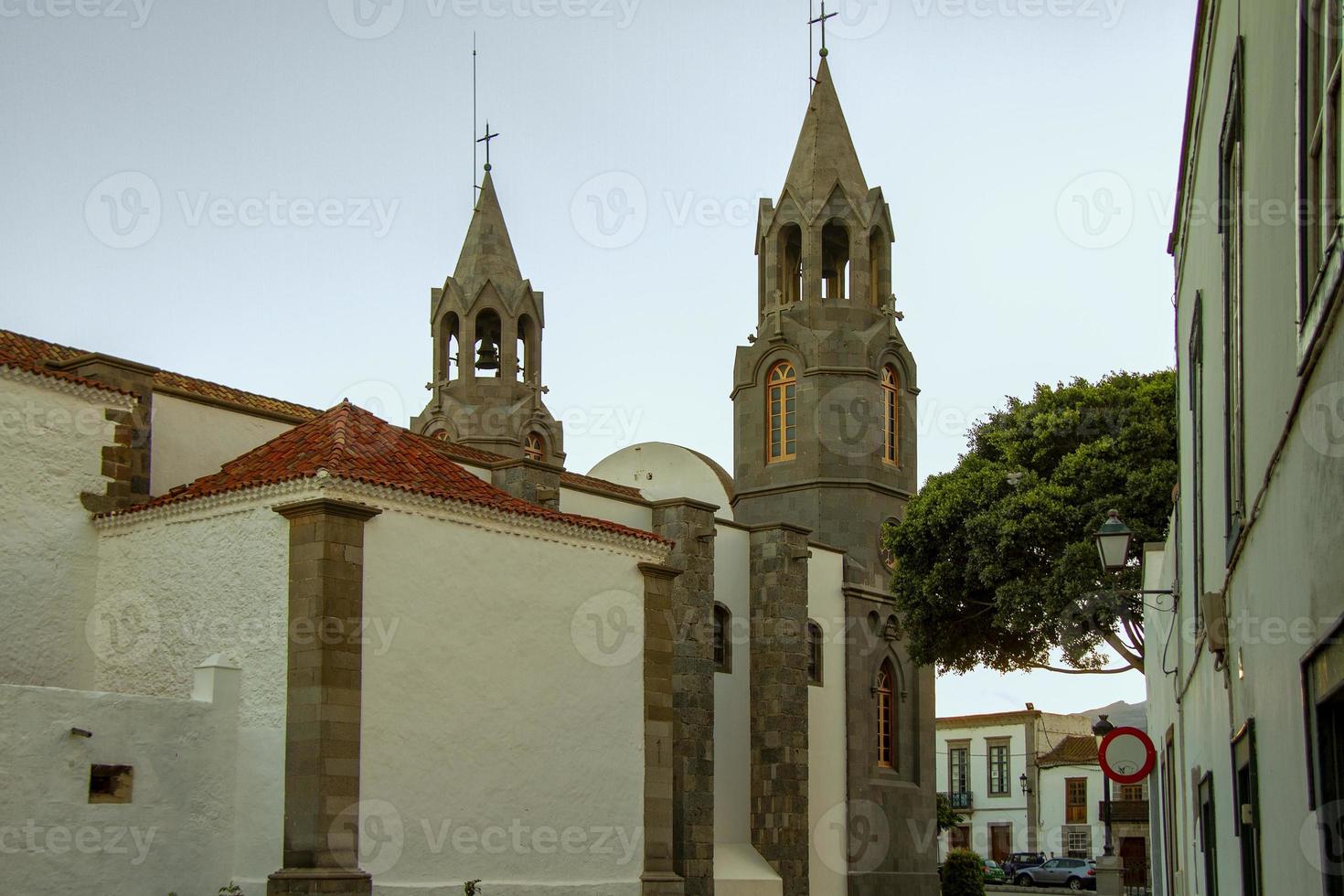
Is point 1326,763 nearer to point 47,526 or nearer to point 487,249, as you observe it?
point 47,526

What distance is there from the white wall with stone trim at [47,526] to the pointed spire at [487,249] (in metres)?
21.3

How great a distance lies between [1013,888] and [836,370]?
2422cm

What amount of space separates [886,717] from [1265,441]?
28503mm

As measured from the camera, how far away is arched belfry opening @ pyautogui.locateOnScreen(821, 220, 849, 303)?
36406mm

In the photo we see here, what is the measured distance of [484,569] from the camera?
18.2 m

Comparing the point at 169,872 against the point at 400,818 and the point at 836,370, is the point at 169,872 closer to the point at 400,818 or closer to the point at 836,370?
the point at 400,818

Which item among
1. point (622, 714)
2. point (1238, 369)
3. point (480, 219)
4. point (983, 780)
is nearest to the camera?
point (1238, 369)

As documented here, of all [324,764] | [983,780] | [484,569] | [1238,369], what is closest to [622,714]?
[484,569]

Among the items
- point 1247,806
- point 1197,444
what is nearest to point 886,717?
point 1197,444

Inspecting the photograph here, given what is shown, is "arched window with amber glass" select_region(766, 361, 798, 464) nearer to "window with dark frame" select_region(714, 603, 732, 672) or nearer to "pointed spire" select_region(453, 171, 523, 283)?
"window with dark frame" select_region(714, 603, 732, 672)

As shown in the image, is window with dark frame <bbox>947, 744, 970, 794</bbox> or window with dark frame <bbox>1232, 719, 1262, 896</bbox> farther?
window with dark frame <bbox>947, 744, 970, 794</bbox>

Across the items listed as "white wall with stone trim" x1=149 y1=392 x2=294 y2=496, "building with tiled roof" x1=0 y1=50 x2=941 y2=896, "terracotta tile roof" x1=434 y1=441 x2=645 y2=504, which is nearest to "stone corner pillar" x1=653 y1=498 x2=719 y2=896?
"building with tiled roof" x1=0 y1=50 x2=941 y2=896

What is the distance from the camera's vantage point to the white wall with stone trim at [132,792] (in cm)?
1448

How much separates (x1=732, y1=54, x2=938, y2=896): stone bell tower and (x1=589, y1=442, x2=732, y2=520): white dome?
8.28 feet
